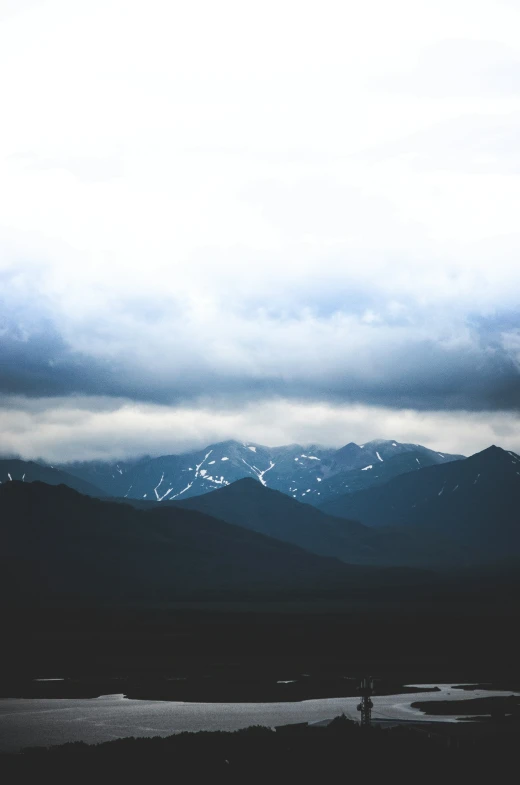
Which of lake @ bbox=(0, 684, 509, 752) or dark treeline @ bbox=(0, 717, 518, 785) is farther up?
dark treeline @ bbox=(0, 717, 518, 785)

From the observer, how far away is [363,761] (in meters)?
96.6

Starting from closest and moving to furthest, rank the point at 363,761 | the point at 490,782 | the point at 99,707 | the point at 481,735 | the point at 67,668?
the point at 490,782 → the point at 363,761 → the point at 481,735 → the point at 99,707 → the point at 67,668

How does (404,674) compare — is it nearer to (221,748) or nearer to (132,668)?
(132,668)

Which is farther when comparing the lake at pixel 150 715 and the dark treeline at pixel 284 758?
the lake at pixel 150 715

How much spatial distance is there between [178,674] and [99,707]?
40.7m

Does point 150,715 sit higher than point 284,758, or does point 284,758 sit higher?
point 284,758

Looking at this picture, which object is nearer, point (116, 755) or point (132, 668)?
point (116, 755)

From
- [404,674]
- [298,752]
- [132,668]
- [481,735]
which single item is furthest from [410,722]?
[132,668]

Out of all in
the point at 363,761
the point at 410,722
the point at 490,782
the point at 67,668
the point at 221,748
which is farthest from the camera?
the point at 67,668

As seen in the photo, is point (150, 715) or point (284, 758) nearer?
point (284, 758)

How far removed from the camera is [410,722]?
4744 inches

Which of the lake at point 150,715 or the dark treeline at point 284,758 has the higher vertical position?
the dark treeline at point 284,758

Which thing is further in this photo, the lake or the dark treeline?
the lake

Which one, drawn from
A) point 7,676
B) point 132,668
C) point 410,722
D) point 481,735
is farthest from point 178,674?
point 481,735
